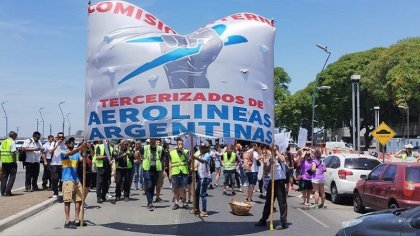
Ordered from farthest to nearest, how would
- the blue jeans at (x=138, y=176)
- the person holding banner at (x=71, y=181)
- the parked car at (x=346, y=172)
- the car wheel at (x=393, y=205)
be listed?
1. the blue jeans at (x=138, y=176)
2. the parked car at (x=346, y=172)
3. the car wheel at (x=393, y=205)
4. the person holding banner at (x=71, y=181)

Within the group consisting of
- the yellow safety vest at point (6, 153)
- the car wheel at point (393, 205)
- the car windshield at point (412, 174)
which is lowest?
the car wheel at point (393, 205)

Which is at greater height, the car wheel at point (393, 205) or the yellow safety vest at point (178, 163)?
the yellow safety vest at point (178, 163)

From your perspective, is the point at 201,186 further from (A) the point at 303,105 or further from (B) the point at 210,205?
(A) the point at 303,105

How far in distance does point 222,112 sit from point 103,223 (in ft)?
11.7

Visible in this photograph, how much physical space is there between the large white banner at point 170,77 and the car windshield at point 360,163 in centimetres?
641

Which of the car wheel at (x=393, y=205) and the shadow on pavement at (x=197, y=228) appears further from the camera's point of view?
the car wheel at (x=393, y=205)

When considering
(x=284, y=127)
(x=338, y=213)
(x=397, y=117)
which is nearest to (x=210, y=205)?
(x=338, y=213)

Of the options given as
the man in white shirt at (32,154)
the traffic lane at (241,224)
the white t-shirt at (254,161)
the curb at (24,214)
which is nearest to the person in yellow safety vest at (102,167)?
the curb at (24,214)

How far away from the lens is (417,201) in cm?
1090

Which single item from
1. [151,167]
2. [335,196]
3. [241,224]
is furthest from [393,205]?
[151,167]

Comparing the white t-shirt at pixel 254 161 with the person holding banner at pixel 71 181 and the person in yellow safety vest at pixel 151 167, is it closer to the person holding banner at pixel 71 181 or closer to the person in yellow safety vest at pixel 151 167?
the person in yellow safety vest at pixel 151 167

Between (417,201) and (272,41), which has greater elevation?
(272,41)

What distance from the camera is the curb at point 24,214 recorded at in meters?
10.4

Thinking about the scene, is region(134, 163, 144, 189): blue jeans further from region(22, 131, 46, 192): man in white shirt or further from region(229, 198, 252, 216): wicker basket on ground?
region(229, 198, 252, 216): wicker basket on ground
